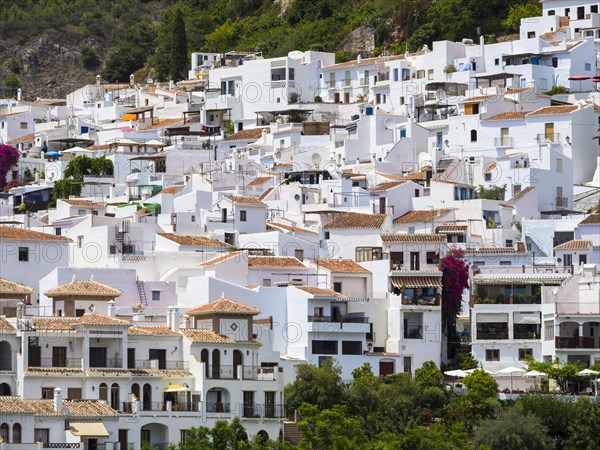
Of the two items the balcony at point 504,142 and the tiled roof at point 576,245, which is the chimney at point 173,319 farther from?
the balcony at point 504,142

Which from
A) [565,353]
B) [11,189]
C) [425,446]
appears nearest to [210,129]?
[11,189]

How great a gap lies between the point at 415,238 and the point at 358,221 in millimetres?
5395

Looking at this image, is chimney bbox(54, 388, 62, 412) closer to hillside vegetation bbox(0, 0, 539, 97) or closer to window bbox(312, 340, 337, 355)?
window bbox(312, 340, 337, 355)

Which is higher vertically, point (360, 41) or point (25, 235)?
point (360, 41)

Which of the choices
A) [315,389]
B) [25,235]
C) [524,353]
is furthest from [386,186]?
[315,389]

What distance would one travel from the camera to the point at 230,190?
262 ft

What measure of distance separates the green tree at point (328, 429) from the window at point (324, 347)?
5.51m

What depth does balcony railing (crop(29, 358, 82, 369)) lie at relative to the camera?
177 feet

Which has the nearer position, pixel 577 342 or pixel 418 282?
pixel 577 342

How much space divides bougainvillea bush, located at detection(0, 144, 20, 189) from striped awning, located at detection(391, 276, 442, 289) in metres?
29.9

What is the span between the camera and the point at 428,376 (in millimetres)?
61906

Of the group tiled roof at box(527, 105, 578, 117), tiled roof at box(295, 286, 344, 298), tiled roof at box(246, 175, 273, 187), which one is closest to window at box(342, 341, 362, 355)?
tiled roof at box(295, 286, 344, 298)

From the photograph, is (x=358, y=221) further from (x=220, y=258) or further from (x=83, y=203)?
(x=83, y=203)

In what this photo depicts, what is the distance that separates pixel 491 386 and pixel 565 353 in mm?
3732
